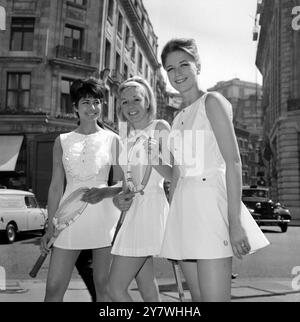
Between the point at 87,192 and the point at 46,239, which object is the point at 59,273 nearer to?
the point at 46,239

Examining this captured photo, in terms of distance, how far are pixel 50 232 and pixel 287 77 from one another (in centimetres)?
2700

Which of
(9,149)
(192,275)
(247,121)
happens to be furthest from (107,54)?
(247,121)

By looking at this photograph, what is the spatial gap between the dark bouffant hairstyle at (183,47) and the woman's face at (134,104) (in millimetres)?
443

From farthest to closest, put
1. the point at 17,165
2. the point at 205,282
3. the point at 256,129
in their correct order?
the point at 256,129 < the point at 17,165 < the point at 205,282

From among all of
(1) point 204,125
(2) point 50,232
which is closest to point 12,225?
(2) point 50,232

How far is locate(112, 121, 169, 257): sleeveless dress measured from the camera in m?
2.38

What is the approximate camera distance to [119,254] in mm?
2371

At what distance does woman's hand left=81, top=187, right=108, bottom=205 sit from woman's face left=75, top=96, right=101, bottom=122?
1.78ft

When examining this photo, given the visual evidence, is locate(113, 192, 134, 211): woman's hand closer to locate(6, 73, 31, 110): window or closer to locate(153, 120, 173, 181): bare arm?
locate(153, 120, 173, 181): bare arm

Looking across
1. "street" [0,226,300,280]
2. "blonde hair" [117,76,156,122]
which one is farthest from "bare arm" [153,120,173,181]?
"street" [0,226,300,280]

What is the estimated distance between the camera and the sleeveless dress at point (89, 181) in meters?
2.65

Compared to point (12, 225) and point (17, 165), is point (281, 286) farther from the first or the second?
point (17, 165)

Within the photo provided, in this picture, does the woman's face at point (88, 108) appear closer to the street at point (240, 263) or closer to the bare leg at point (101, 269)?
the bare leg at point (101, 269)

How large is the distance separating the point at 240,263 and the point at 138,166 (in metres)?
6.12
